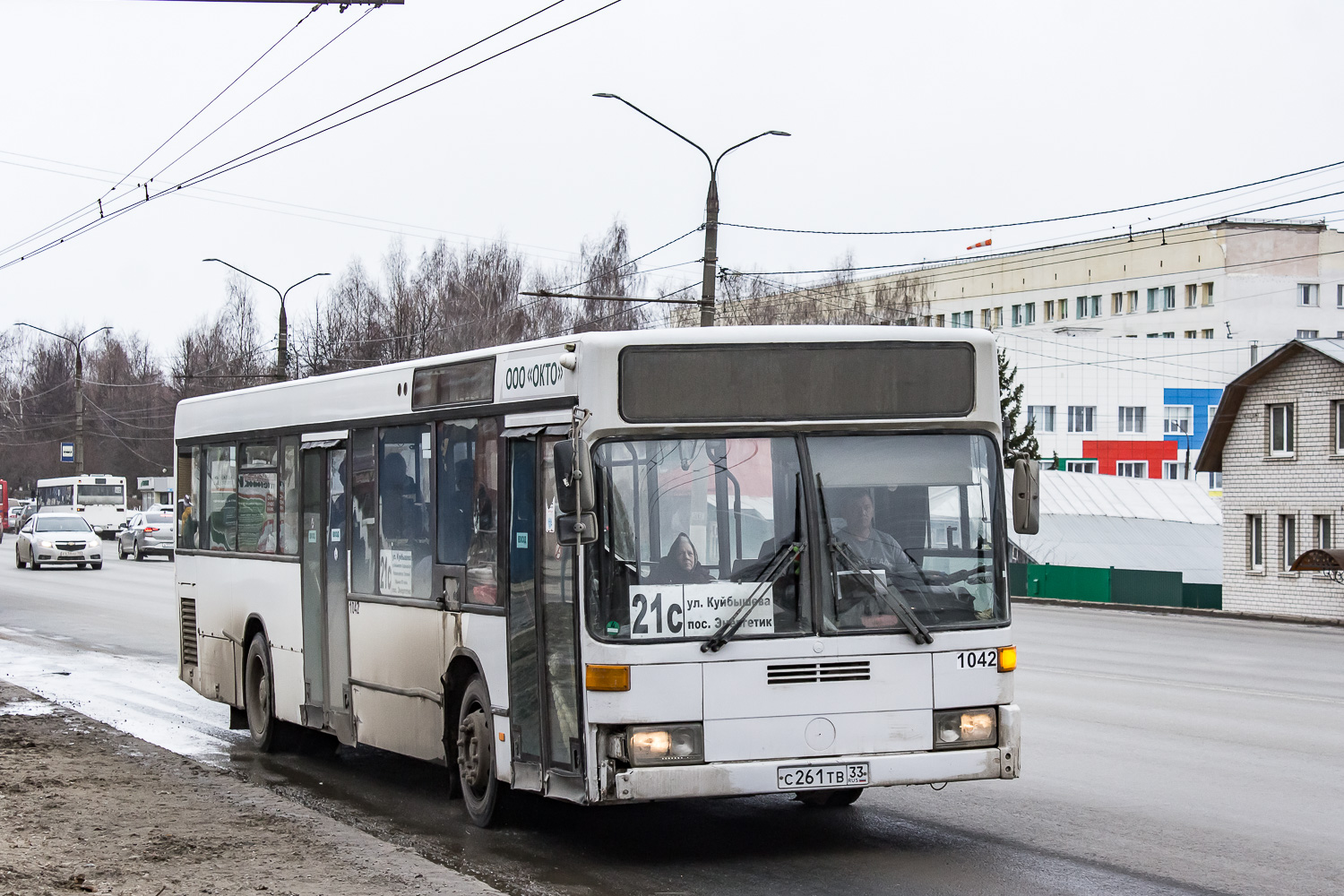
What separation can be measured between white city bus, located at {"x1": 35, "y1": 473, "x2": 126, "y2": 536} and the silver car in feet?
67.0

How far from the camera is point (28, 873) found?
25.2 ft

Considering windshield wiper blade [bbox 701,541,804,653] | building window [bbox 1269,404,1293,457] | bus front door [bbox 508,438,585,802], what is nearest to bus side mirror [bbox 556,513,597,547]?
bus front door [bbox 508,438,585,802]

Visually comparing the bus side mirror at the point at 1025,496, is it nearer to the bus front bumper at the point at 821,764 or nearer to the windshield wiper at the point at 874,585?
the windshield wiper at the point at 874,585

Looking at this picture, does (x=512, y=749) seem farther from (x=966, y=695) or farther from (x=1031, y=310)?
(x=1031, y=310)

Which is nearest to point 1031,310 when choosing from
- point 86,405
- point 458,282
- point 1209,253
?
point 1209,253

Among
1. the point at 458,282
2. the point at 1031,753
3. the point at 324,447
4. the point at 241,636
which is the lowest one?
the point at 1031,753

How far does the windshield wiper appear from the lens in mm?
8094

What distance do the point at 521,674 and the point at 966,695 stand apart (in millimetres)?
2256

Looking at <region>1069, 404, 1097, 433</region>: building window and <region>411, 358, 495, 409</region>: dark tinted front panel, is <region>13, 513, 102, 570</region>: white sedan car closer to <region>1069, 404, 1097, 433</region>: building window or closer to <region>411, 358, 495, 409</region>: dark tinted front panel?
<region>411, 358, 495, 409</region>: dark tinted front panel

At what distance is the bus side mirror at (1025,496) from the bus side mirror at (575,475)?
6.88ft

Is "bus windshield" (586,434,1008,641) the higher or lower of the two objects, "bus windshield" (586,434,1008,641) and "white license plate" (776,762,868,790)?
the higher

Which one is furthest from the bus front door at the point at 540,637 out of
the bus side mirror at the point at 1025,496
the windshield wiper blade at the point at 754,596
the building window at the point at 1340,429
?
the building window at the point at 1340,429

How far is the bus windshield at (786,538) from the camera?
A: 797 centimetres

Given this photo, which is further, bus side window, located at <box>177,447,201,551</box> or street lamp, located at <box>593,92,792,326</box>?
street lamp, located at <box>593,92,792,326</box>
